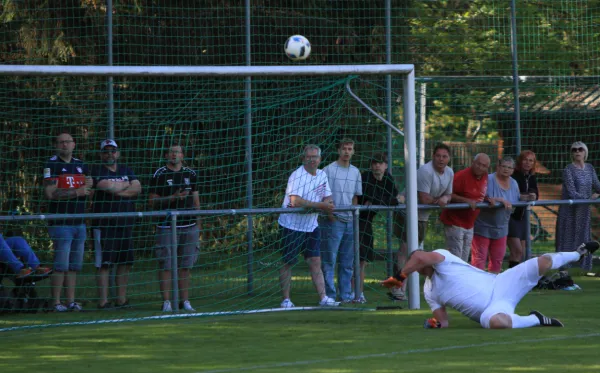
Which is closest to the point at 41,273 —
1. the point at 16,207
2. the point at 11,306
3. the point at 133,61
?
the point at 11,306

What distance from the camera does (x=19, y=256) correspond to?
11617 millimetres

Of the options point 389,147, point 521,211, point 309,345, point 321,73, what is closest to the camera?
point 309,345

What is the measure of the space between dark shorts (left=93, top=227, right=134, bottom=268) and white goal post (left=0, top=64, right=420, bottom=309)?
7.06ft

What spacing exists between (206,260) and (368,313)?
2454 millimetres

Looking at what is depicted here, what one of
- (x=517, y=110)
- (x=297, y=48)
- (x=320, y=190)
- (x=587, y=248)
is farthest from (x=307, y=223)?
(x=517, y=110)

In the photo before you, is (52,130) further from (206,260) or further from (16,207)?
(206,260)

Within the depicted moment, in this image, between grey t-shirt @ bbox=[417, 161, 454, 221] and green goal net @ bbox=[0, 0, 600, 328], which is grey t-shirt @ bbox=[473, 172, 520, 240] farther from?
green goal net @ bbox=[0, 0, 600, 328]

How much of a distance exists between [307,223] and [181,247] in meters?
Answer: 1.47

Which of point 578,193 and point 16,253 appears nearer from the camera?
point 16,253

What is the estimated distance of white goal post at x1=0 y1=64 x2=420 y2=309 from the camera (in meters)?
9.96

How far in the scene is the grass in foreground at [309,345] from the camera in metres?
7.26

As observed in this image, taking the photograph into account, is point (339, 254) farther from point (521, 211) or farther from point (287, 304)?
point (521, 211)

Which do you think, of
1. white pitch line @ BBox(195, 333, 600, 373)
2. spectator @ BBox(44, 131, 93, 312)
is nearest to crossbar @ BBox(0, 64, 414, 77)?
spectator @ BBox(44, 131, 93, 312)

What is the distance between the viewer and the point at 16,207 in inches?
505
